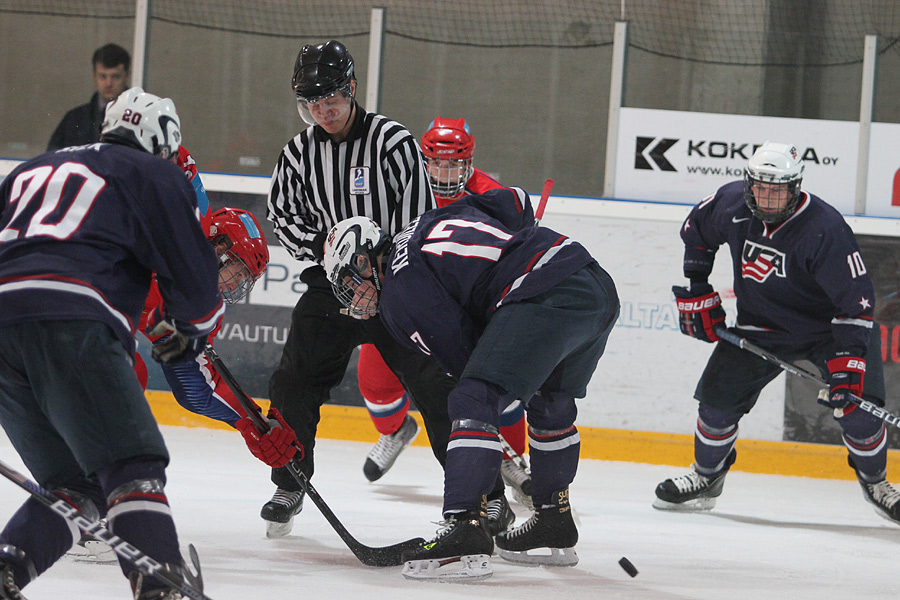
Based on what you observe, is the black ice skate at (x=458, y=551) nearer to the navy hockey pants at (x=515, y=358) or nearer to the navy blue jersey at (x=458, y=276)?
the navy hockey pants at (x=515, y=358)

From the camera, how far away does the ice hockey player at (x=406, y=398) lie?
12.0 ft

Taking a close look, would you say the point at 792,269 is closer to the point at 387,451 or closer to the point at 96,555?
the point at 387,451

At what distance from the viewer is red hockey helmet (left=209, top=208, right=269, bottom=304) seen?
2.72 meters

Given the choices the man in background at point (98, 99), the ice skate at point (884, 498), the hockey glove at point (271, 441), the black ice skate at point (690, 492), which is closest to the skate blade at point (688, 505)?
the black ice skate at point (690, 492)

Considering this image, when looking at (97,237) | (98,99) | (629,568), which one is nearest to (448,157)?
(629,568)

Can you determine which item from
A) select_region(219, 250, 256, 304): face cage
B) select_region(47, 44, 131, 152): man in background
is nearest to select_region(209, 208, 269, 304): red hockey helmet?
select_region(219, 250, 256, 304): face cage

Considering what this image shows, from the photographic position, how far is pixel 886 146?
5023 mm

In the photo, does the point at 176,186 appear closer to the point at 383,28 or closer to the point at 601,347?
the point at 601,347

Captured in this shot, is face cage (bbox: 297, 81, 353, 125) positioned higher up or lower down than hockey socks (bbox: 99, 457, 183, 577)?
higher up

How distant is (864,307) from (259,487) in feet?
6.90

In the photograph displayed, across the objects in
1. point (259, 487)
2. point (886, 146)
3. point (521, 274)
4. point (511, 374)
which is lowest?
point (259, 487)

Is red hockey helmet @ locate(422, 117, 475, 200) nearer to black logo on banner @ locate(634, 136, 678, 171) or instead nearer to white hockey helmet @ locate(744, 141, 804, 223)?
white hockey helmet @ locate(744, 141, 804, 223)

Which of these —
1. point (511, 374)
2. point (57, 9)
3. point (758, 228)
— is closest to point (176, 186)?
point (511, 374)

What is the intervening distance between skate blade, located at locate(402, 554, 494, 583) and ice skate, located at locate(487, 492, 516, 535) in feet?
1.60
